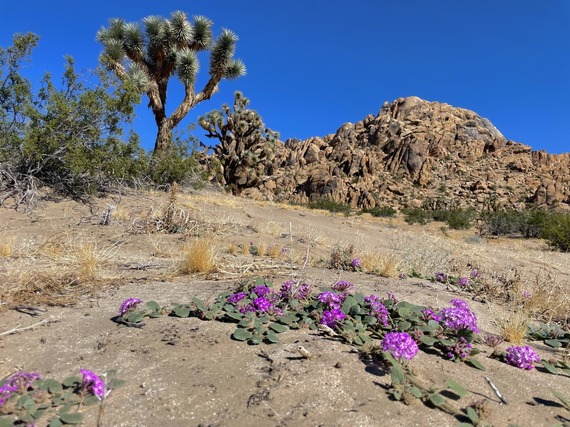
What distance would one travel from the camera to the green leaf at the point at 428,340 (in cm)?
238

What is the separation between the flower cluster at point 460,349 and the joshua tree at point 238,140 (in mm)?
23712

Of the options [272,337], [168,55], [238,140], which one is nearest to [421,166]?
[238,140]

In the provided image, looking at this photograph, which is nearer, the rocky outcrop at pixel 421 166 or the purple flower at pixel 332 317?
the purple flower at pixel 332 317

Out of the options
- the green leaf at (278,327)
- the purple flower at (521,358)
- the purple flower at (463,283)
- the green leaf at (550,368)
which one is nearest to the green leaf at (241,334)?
the green leaf at (278,327)

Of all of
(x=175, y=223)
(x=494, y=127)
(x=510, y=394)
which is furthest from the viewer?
(x=494, y=127)

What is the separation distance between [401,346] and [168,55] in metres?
19.5

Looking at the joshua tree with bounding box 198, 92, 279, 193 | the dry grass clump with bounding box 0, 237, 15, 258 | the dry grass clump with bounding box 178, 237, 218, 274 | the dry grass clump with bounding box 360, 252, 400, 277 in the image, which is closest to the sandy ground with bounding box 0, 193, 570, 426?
the dry grass clump with bounding box 178, 237, 218, 274

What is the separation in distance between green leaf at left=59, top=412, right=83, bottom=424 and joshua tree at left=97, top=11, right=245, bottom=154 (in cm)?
1630

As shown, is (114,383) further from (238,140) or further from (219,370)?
(238,140)

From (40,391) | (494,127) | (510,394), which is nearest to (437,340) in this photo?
(510,394)

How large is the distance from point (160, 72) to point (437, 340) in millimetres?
19374

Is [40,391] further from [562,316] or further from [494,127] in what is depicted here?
[494,127]

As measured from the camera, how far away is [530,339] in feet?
10.5

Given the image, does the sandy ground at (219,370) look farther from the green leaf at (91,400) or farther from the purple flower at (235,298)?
the purple flower at (235,298)
